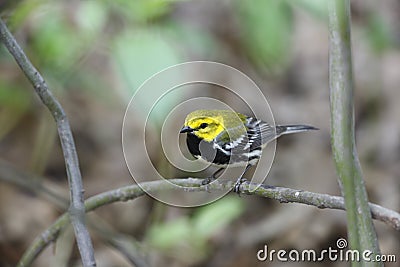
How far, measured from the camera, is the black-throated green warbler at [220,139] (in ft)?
3.81

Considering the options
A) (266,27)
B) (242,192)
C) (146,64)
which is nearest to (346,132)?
(242,192)

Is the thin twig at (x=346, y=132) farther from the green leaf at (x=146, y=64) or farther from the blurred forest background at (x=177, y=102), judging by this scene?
the blurred forest background at (x=177, y=102)

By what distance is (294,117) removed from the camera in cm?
337

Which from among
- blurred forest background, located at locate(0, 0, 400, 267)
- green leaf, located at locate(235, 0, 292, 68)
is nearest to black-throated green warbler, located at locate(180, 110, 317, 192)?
blurred forest background, located at locate(0, 0, 400, 267)

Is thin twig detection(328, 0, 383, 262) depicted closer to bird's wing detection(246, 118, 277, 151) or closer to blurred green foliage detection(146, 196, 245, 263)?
bird's wing detection(246, 118, 277, 151)

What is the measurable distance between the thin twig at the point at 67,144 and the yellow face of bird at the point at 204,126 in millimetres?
194

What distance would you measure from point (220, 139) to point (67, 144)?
0.81ft

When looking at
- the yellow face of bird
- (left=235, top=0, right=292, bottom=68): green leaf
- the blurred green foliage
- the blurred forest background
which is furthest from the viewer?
the blurred green foliage

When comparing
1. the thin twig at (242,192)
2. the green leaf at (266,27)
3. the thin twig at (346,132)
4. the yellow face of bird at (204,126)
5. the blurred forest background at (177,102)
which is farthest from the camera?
the blurred forest background at (177,102)

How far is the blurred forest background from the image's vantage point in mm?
1947

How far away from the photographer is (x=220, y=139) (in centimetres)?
118

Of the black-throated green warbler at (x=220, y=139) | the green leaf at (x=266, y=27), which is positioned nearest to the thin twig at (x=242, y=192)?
the black-throated green warbler at (x=220, y=139)

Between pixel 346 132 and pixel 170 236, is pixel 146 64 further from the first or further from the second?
pixel 346 132

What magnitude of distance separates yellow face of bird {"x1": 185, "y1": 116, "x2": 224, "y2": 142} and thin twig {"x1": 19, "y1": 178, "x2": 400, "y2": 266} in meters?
0.08
